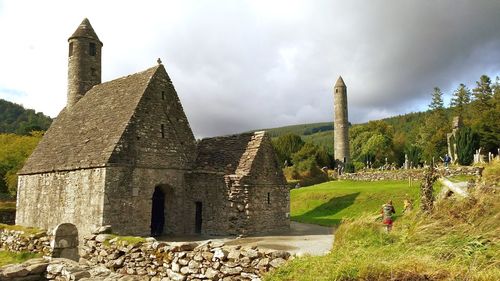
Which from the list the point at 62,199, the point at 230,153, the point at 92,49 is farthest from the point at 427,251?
the point at 92,49

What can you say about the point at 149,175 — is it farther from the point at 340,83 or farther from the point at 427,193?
the point at 340,83

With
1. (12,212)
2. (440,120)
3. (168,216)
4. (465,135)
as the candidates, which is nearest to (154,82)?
(168,216)

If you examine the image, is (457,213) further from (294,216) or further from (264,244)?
(294,216)

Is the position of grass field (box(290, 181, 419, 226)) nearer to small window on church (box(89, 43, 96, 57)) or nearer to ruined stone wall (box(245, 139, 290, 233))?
ruined stone wall (box(245, 139, 290, 233))

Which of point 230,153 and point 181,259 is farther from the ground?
point 230,153

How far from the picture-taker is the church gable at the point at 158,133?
62.1ft

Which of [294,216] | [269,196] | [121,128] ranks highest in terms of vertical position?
[121,128]

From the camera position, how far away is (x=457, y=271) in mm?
5441

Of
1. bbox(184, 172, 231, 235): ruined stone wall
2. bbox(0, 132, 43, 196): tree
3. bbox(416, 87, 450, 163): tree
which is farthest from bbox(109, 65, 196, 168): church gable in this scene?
bbox(416, 87, 450, 163): tree

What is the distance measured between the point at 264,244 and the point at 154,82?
1047 centimetres

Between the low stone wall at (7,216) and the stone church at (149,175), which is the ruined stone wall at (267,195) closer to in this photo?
the stone church at (149,175)

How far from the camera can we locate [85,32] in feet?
92.9

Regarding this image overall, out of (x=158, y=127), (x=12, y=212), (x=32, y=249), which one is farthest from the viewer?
(x=12, y=212)

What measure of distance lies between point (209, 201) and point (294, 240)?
550 cm
